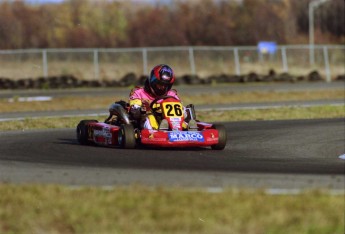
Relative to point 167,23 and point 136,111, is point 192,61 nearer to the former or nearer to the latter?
point 136,111

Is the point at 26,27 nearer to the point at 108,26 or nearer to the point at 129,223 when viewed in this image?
the point at 108,26

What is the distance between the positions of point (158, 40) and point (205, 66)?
23.7m

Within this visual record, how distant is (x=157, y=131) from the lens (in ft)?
35.9

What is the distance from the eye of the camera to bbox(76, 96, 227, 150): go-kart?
10867mm

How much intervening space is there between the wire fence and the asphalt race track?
1887cm

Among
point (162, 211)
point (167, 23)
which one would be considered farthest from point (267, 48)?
point (162, 211)

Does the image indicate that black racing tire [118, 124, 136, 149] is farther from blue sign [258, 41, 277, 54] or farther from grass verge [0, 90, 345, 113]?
blue sign [258, 41, 277, 54]

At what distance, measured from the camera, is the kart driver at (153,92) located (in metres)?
11.5

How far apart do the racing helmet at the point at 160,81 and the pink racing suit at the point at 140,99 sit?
93 millimetres

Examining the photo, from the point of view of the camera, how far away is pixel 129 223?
5.89m

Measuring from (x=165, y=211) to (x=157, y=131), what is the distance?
15.7 feet

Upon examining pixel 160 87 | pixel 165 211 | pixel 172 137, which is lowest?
pixel 165 211

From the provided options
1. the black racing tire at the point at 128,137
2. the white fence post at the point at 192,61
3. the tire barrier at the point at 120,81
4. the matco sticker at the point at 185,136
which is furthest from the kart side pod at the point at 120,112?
the white fence post at the point at 192,61

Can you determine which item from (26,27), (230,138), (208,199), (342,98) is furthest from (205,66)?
(208,199)
